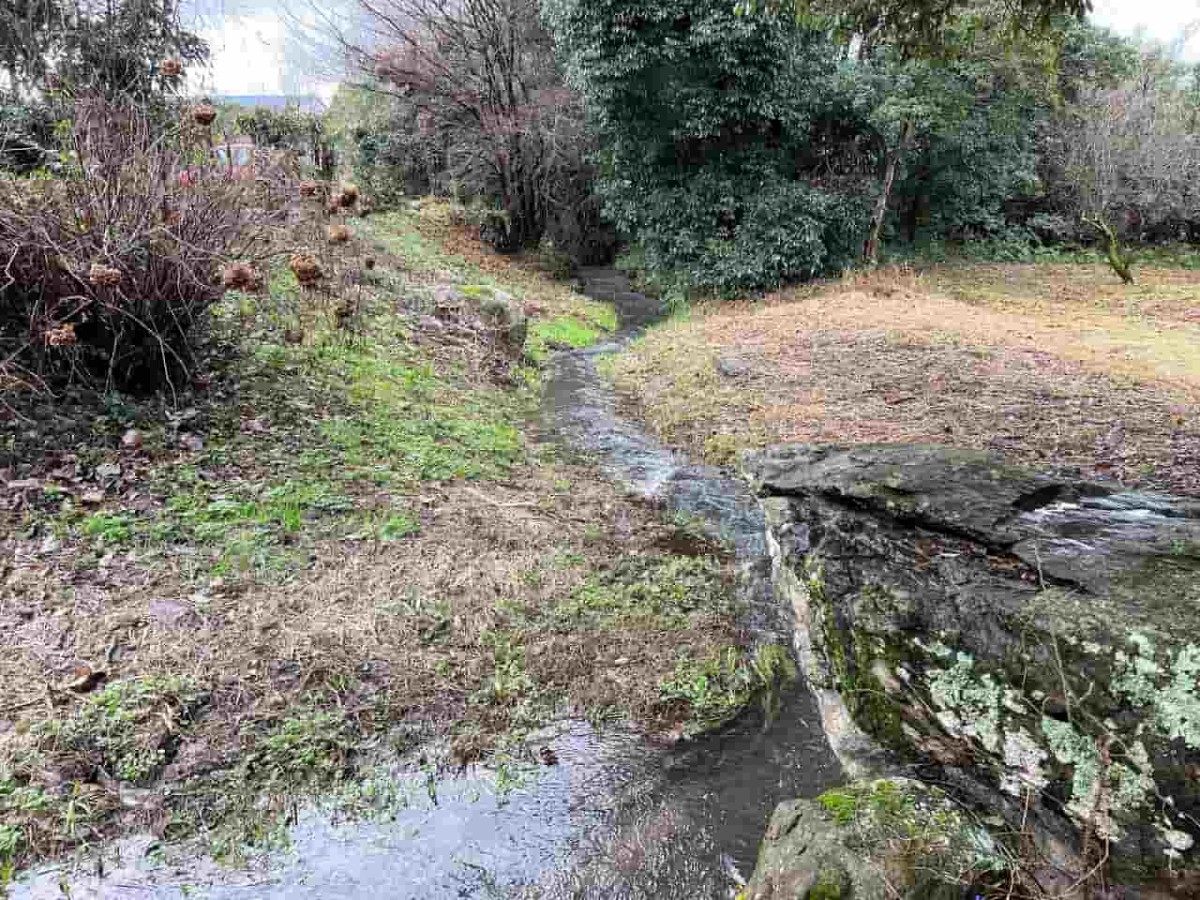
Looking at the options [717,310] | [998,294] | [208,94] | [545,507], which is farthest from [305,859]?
[998,294]

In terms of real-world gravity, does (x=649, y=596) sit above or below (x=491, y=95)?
below

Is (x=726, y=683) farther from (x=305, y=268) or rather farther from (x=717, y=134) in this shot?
(x=717, y=134)

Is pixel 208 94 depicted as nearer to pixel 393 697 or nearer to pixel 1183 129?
pixel 393 697

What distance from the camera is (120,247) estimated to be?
15.8 ft

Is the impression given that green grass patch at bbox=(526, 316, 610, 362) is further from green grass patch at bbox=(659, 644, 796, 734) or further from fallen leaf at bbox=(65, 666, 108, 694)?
fallen leaf at bbox=(65, 666, 108, 694)

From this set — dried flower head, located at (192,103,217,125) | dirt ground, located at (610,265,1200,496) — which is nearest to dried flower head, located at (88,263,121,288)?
dried flower head, located at (192,103,217,125)

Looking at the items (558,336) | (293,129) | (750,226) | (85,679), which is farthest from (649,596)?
(293,129)

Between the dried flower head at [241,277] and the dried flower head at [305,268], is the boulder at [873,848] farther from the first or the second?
the dried flower head at [305,268]

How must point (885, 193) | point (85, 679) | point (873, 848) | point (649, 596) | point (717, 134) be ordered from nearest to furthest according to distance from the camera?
point (873, 848), point (85, 679), point (649, 596), point (717, 134), point (885, 193)

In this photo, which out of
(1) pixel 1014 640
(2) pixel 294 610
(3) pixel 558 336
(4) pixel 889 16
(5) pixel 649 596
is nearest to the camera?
Answer: (1) pixel 1014 640

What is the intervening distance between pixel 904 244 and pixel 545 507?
15.0 metres

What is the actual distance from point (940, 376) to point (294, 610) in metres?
6.98

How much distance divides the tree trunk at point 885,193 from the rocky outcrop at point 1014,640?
42.8 ft

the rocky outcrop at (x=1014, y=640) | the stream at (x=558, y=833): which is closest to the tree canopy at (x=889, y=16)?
the rocky outcrop at (x=1014, y=640)
